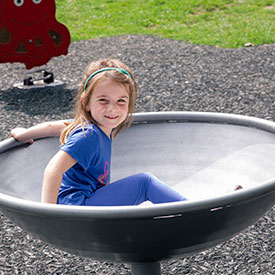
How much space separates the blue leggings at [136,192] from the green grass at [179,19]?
231 inches

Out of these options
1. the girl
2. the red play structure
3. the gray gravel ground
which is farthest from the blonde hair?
the red play structure

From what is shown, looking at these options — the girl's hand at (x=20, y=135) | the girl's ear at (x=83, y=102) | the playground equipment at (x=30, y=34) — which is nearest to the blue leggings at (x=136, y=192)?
the girl's ear at (x=83, y=102)

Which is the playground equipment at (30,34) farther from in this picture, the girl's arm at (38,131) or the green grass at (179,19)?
the girl's arm at (38,131)

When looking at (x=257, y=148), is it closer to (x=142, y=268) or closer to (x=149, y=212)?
(x=142, y=268)

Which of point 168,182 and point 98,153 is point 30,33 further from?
point 98,153

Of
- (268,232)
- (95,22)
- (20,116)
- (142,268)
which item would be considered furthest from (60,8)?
(142,268)

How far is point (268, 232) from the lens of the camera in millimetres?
2902

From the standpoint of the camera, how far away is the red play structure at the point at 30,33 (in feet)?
18.4

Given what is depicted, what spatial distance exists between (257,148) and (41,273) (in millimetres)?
1193

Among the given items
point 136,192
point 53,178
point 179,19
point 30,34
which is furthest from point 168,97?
point 179,19

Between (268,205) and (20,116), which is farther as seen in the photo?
(20,116)

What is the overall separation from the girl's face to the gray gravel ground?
3.02ft

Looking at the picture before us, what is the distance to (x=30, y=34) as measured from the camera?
228 inches

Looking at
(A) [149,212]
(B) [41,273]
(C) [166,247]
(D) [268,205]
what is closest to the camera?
(A) [149,212]
